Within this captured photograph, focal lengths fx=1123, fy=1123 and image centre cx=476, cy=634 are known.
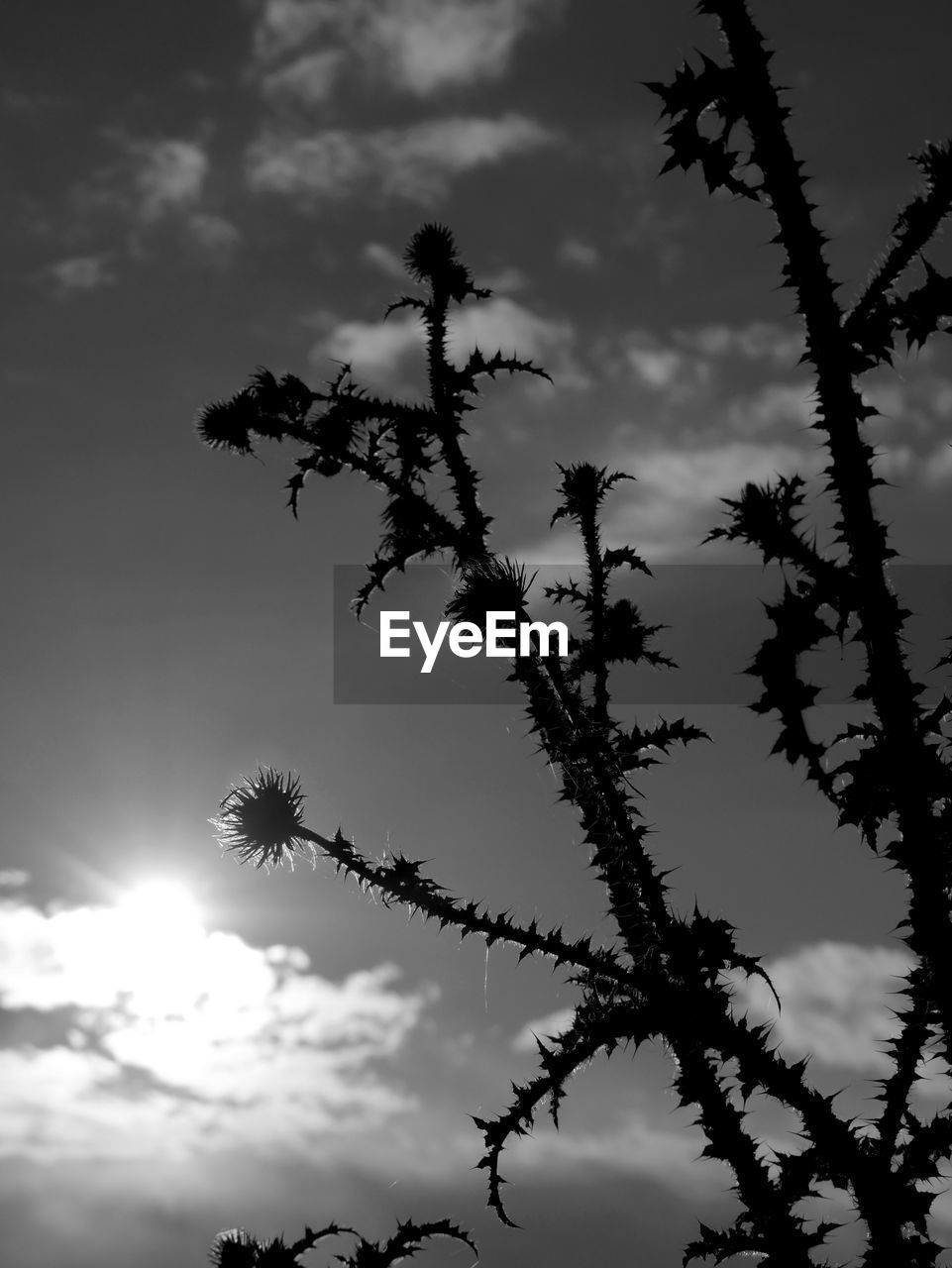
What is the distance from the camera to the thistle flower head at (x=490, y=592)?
3.54 meters

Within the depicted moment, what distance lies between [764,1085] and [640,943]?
0.67 m

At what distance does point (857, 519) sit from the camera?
299 centimetres

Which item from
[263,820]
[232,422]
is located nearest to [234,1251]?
[263,820]

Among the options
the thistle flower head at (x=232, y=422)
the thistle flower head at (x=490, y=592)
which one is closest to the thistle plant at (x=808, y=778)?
the thistle flower head at (x=490, y=592)

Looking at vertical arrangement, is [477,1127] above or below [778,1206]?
above

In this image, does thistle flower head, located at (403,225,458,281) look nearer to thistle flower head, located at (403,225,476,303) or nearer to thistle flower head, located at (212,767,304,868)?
thistle flower head, located at (403,225,476,303)


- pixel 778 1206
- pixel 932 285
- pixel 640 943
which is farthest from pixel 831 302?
pixel 778 1206

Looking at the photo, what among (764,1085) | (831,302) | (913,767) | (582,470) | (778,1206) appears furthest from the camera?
(582,470)

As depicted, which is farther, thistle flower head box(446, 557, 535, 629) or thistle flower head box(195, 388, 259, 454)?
thistle flower head box(195, 388, 259, 454)

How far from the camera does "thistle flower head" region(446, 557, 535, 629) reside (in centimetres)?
354

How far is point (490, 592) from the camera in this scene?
354 cm

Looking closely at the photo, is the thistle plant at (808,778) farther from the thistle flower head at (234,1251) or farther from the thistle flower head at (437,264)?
the thistle flower head at (437,264)

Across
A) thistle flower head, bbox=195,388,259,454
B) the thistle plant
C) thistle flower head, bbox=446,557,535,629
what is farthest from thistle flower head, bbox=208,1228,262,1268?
thistle flower head, bbox=195,388,259,454

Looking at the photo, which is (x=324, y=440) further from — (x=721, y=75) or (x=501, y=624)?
(x=721, y=75)
